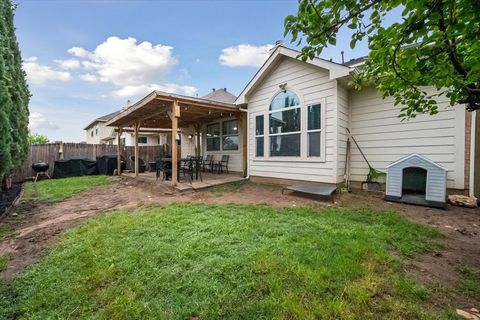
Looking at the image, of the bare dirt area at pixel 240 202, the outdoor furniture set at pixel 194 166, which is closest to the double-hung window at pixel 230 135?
the outdoor furniture set at pixel 194 166

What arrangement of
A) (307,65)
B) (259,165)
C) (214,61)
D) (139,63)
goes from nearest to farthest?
(307,65)
(259,165)
(214,61)
(139,63)

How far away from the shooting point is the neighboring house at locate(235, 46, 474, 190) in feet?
16.0

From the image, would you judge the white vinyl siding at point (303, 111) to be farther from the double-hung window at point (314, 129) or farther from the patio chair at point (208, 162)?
the patio chair at point (208, 162)

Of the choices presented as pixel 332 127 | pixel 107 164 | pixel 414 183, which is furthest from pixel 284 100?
pixel 107 164

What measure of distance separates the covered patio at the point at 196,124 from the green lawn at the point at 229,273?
3799 mm

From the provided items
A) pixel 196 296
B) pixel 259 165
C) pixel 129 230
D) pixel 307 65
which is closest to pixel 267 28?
pixel 307 65

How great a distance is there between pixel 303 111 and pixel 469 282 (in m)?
5.06

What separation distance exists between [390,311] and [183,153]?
1269 cm

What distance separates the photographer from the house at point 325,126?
4859 millimetres

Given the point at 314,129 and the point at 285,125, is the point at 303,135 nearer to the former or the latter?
the point at 314,129

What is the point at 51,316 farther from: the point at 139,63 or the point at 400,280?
the point at 139,63

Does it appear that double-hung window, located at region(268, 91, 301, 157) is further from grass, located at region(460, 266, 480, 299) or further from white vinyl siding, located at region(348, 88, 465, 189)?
grass, located at region(460, 266, 480, 299)

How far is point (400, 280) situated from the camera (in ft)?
6.73

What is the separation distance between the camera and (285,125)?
6.89 meters
